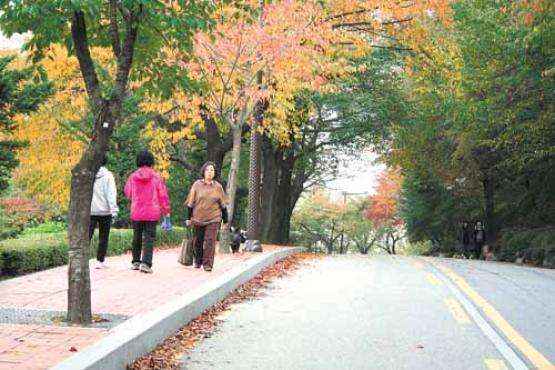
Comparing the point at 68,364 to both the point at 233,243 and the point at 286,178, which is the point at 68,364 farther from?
the point at 286,178

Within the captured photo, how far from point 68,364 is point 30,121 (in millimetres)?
18593

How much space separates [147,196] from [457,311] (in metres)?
4.88

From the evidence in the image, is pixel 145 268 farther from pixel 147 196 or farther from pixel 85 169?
pixel 85 169

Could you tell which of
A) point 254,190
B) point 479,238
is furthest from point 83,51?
point 479,238

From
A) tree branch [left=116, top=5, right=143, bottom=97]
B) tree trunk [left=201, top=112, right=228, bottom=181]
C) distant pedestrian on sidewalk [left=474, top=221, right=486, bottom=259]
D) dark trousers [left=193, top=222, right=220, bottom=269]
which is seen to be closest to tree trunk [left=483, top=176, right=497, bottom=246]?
distant pedestrian on sidewalk [left=474, top=221, right=486, bottom=259]

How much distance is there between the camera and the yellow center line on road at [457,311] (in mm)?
9391

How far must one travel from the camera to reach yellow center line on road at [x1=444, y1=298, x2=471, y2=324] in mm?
9391

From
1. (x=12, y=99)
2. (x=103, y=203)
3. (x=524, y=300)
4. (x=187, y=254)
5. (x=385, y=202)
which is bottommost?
(x=524, y=300)

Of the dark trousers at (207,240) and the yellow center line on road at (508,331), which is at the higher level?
the dark trousers at (207,240)

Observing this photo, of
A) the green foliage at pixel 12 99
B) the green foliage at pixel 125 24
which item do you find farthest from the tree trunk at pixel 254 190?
the green foliage at pixel 125 24

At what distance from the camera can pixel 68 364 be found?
17.8 ft

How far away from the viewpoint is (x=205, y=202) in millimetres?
12906

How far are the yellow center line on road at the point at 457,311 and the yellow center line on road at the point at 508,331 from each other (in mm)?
272

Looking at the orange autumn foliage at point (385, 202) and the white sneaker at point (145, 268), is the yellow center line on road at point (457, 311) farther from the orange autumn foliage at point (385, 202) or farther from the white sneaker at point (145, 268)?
the orange autumn foliage at point (385, 202)
